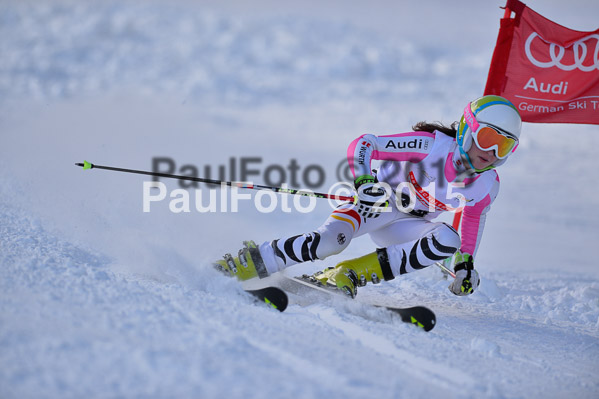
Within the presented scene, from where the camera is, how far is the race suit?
3426 millimetres

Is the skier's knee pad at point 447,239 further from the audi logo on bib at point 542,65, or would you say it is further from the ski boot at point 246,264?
the audi logo on bib at point 542,65

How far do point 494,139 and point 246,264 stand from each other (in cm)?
172

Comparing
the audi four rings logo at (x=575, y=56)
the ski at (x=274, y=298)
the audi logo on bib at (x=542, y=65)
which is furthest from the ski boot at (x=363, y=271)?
the audi four rings logo at (x=575, y=56)

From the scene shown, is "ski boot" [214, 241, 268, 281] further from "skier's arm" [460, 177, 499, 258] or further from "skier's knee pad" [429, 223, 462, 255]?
"skier's arm" [460, 177, 499, 258]

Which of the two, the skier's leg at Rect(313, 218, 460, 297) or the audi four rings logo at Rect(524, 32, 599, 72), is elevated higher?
the audi four rings logo at Rect(524, 32, 599, 72)

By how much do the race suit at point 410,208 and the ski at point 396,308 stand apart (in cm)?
12

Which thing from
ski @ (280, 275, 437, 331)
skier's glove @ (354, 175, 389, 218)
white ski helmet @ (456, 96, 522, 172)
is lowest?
ski @ (280, 275, 437, 331)

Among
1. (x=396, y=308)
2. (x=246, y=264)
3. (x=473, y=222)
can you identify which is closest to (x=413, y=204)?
(x=473, y=222)

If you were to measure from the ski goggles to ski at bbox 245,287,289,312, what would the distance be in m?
1.58

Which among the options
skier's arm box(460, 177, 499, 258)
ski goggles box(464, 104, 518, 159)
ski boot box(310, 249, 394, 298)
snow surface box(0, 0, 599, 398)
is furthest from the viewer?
skier's arm box(460, 177, 499, 258)

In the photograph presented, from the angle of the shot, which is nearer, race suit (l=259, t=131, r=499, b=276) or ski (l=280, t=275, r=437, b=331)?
ski (l=280, t=275, r=437, b=331)

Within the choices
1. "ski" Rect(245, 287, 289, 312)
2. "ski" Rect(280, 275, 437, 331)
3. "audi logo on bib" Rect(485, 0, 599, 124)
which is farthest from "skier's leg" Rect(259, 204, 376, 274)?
"audi logo on bib" Rect(485, 0, 599, 124)

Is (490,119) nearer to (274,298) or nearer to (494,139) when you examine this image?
(494,139)

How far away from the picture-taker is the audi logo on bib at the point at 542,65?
510cm
